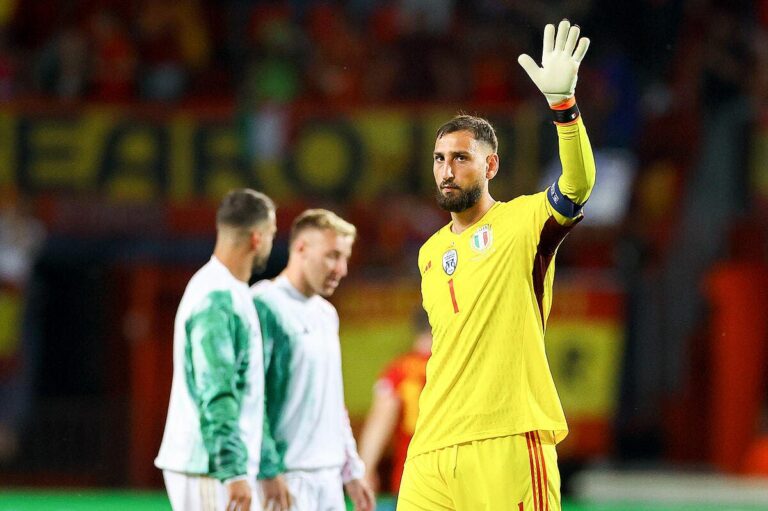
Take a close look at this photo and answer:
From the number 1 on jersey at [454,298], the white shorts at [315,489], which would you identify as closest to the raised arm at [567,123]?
the number 1 on jersey at [454,298]

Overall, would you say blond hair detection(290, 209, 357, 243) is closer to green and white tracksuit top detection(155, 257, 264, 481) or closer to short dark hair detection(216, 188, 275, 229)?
short dark hair detection(216, 188, 275, 229)

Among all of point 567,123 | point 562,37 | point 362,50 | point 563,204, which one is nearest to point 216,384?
point 563,204

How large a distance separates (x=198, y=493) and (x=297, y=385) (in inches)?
32.0

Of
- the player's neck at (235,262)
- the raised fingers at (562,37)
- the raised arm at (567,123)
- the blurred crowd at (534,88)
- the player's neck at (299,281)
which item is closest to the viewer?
the raised arm at (567,123)

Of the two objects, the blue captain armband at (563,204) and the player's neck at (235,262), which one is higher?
the blue captain armband at (563,204)

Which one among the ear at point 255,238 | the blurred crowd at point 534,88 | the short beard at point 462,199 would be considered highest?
the blurred crowd at point 534,88

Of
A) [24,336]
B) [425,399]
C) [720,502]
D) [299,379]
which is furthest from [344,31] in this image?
[425,399]

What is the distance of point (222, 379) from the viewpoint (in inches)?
208

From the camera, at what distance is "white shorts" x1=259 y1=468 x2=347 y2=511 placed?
602 centimetres

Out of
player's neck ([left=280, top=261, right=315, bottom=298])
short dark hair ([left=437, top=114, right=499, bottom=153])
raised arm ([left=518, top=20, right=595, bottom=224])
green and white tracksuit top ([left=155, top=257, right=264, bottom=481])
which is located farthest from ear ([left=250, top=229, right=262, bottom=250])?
raised arm ([left=518, top=20, right=595, bottom=224])

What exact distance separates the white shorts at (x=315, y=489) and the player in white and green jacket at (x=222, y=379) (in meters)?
0.40

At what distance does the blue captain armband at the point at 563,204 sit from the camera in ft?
14.7

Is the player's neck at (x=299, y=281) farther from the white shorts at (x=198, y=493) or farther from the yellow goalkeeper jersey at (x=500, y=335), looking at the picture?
the yellow goalkeeper jersey at (x=500, y=335)

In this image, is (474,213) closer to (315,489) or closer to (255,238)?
(255,238)
